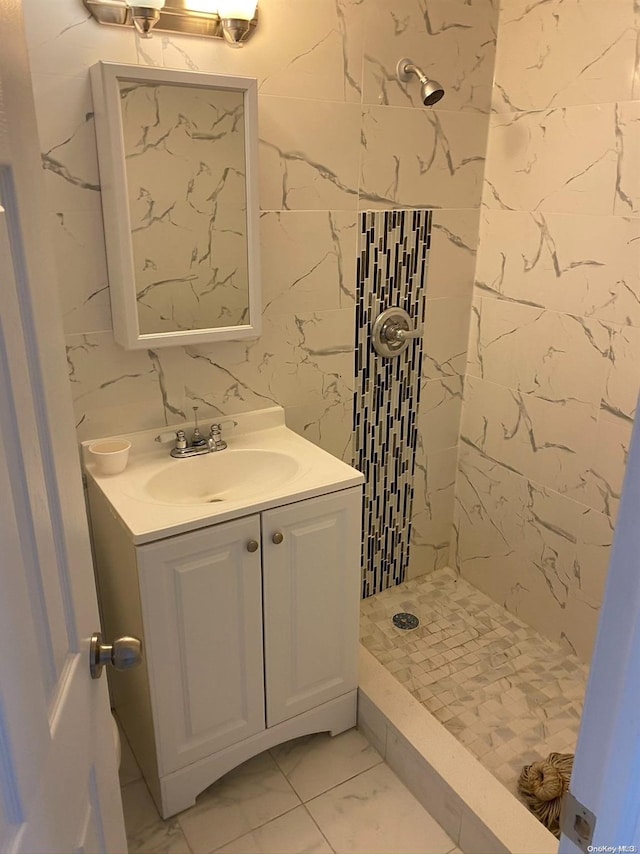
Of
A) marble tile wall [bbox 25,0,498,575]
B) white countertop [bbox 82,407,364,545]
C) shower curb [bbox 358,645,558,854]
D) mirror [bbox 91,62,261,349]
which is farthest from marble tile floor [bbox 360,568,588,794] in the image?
mirror [bbox 91,62,261,349]

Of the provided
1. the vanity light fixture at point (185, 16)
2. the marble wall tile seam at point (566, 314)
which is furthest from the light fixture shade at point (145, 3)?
the marble wall tile seam at point (566, 314)

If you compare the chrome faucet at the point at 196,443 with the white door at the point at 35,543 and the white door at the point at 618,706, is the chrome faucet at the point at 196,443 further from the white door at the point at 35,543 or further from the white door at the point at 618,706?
the white door at the point at 618,706

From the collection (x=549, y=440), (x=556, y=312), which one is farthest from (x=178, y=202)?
(x=549, y=440)

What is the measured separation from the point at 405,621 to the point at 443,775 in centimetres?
77

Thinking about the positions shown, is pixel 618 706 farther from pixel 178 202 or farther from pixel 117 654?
pixel 178 202

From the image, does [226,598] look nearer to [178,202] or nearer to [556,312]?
[178,202]

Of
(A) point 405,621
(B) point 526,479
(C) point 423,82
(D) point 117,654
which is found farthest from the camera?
(A) point 405,621

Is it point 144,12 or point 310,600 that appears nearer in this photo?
point 144,12

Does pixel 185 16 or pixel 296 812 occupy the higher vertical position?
pixel 185 16

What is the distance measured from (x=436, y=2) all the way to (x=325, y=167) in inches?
24.8

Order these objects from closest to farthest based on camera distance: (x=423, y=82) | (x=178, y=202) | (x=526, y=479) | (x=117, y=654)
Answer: (x=117, y=654)
(x=178, y=202)
(x=423, y=82)
(x=526, y=479)

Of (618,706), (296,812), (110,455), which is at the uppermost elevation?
(618,706)

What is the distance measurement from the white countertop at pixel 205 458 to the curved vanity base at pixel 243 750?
69 centimetres

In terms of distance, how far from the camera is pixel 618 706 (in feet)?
2.11
